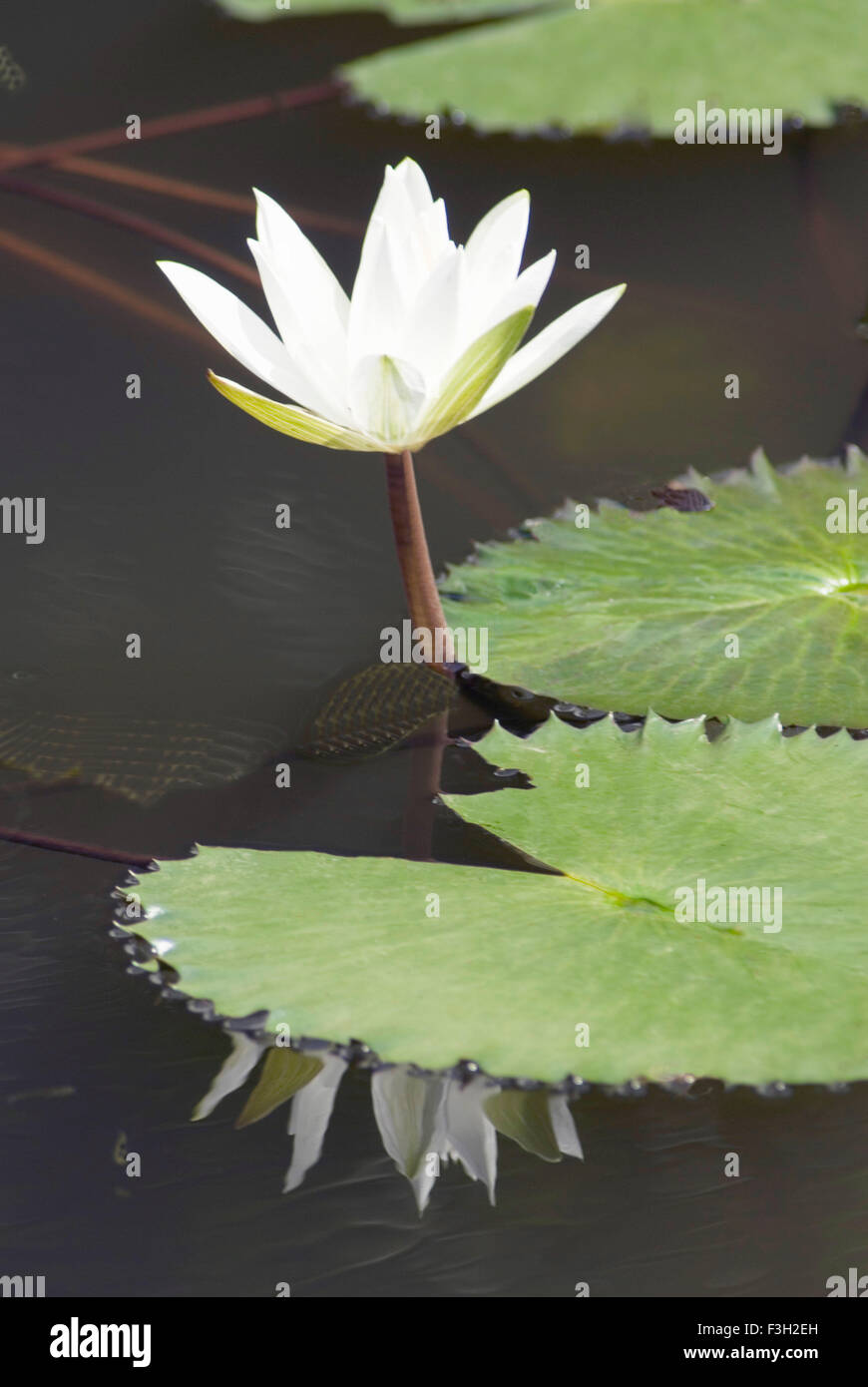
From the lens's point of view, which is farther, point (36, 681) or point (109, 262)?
point (109, 262)

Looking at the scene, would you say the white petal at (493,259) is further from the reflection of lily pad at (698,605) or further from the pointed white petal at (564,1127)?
the pointed white petal at (564,1127)

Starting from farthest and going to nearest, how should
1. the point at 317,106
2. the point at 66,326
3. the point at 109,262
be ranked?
the point at 317,106 < the point at 109,262 < the point at 66,326

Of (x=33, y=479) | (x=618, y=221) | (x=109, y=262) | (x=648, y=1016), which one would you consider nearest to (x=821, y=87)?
(x=618, y=221)

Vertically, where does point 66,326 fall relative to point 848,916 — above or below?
above

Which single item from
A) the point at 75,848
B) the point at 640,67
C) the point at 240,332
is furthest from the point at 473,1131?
the point at 640,67

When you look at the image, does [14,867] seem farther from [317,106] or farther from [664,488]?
[317,106]
